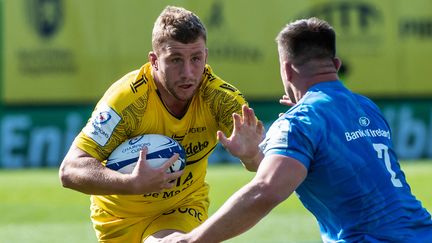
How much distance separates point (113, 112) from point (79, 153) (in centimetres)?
36

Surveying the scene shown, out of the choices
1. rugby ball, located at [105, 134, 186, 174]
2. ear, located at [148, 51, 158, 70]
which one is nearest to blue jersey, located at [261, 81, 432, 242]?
rugby ball, located at [105, 134, 186, 174]

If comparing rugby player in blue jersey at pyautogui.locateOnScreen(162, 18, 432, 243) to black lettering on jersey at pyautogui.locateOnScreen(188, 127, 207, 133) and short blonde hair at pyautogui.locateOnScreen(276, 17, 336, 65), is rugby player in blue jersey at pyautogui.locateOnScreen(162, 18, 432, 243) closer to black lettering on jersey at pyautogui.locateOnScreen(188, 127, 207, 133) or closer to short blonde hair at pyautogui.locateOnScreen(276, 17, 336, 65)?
short blonde hair at pyautogui.locateOnScreen(276, 17, 336, 65)

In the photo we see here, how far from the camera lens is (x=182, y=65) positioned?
22.7 feet

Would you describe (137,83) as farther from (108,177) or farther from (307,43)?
(307,43)

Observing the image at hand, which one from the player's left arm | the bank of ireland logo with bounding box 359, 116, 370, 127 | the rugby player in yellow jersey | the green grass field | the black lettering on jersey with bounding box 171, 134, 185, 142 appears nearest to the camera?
the player's left arm

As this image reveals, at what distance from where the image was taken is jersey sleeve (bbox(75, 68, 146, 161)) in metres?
6.88

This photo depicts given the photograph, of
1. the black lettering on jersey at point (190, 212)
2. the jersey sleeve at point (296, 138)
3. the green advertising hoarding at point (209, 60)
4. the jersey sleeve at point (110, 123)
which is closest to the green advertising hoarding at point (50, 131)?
the green advertising hoarding at point (209, 60)

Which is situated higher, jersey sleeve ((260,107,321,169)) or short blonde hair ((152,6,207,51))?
short blonde hair ((152,6,207,51))

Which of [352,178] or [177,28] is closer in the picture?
[352,178]

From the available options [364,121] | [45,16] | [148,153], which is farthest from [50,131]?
[364,121]

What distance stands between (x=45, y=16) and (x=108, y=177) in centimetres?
1392

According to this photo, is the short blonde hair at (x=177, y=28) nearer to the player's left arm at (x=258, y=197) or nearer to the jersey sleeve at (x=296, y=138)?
the jersey sleeve at (x=296, y=138)

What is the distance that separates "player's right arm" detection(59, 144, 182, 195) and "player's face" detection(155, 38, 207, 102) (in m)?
0.67

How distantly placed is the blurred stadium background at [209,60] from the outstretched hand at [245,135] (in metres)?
13.9
